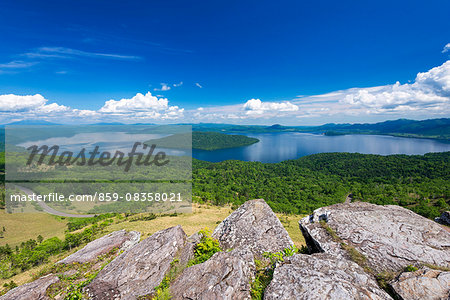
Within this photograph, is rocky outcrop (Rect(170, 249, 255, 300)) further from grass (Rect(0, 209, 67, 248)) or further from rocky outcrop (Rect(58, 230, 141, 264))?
grass (Rect(0, 209, 67, 248))

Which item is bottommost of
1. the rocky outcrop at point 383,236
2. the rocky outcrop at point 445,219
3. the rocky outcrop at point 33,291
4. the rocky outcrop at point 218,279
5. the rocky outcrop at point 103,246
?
the rocky outcrop at point 445,219

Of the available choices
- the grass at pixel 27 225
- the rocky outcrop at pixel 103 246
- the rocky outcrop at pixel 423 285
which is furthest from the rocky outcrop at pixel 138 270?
the grass at pixel 27 225

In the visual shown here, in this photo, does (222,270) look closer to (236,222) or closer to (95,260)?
(236,222)

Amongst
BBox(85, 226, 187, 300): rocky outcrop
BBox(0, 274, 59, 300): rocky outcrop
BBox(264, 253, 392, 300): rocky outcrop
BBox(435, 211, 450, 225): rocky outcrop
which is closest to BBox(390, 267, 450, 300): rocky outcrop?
BBox(264, 253, 392, 300): rocky outcrop

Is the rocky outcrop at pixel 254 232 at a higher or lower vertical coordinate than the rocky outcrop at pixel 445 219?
higher

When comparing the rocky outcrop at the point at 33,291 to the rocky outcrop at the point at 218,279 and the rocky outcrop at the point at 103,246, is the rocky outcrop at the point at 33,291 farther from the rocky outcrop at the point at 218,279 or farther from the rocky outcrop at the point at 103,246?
the rocky outcrop at the point at 218,279

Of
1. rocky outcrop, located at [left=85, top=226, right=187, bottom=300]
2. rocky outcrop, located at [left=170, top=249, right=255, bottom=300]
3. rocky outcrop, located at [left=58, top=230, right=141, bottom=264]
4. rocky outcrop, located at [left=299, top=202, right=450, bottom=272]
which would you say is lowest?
rocky outcrop, located at [left=58, top=230, right=141, bottom=264]
